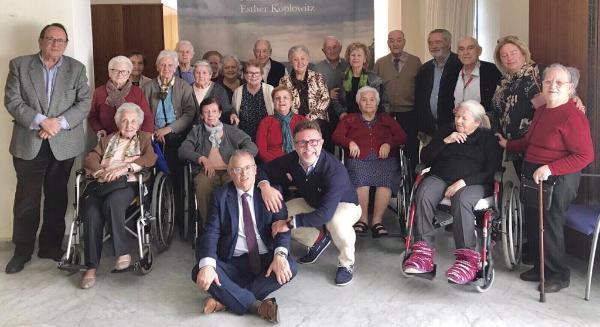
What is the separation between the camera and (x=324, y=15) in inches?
254

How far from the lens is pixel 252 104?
448cm

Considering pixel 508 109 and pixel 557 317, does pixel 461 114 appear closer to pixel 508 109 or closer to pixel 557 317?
pixel 508 109

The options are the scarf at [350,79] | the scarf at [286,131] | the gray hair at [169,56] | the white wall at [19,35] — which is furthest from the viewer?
Result: the scarf at [350,79]

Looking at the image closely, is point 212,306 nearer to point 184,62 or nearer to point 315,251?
point 315,251

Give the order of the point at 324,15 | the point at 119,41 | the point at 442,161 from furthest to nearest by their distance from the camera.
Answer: the point at 119,41, the point at 324,15, the point at 442,161

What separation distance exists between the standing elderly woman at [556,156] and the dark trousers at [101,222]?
2.27 metres

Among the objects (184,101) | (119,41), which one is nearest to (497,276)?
(184,101)

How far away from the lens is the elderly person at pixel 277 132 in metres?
4.26

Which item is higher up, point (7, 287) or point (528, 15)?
point (528, 15)

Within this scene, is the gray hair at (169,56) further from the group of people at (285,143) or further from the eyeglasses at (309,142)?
the eyeglasses at (309,142)

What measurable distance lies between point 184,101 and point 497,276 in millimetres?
2381

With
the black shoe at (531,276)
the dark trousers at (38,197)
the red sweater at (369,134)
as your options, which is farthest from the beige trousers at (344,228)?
the dark trousers at (38,197)

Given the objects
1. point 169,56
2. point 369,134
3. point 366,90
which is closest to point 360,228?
point 369,134

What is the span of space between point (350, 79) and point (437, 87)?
0.64 m
